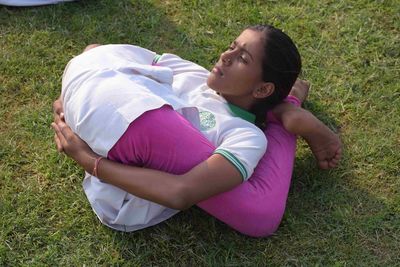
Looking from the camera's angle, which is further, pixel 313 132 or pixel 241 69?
pixel 313 132

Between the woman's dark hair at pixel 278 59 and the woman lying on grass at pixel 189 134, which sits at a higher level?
the woman's dark hair at pixel 278 59

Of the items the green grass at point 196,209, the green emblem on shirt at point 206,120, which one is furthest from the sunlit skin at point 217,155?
the green grass at point 196,209

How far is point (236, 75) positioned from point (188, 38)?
3.31ft

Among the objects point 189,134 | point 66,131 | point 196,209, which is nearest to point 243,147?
point 189,134

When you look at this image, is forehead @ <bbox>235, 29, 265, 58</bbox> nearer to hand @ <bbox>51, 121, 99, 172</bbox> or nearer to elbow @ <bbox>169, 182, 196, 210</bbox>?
elbow @ <bbox>169, 182, 196, 210</bbox>

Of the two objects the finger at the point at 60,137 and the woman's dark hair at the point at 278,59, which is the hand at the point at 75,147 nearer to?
the finger at the point at 60,137

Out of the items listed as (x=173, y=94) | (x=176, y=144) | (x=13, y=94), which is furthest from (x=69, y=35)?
(x=176, y=144)

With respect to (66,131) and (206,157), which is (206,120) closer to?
(206,157)

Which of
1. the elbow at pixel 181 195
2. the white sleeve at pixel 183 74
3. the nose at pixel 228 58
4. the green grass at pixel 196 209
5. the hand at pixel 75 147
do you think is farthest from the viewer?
the white sleeve at pixel 183 74

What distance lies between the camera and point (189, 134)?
8.23 ft

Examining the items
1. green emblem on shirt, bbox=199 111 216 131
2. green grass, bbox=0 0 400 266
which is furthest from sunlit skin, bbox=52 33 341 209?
green grass, bbox=0 0 400 266

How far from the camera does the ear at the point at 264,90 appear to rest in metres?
2.75

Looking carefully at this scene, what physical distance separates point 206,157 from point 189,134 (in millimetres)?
119

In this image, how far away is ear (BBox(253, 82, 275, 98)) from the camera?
9.01 feet
